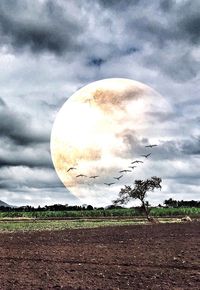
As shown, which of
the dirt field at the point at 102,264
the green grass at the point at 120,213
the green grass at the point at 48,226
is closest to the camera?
the dirt field at the point at 102,264

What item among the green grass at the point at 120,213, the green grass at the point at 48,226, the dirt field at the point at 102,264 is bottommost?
the dirt field at the point at 102,264

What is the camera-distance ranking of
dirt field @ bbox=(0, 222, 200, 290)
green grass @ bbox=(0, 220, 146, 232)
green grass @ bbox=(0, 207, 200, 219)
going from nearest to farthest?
1. dirt field @ bbox=(0, 222, 200, 290)
2. green grass @ bbox=(0, 220, 146, 232)
3. green grass @ bbox=(0, 207, 200, 219)

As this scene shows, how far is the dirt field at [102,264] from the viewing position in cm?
1420

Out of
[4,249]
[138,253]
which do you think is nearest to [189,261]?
[138,253]

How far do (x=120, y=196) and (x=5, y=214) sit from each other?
47.3 metres

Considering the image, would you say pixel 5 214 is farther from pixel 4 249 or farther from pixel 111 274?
pixel 111 274

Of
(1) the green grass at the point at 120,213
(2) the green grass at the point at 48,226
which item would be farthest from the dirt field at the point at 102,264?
(1) the green grass at the point at 120,213

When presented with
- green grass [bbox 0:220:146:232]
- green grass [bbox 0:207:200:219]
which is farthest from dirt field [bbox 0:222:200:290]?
green grass [bbox 0:207:200:219]

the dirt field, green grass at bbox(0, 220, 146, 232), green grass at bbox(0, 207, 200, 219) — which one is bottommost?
the dirt field

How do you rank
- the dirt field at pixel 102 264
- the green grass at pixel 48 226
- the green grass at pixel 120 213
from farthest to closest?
the green grass at pixel 120 213 → the green grass at pixel 48 226 → the dirt field at pixel 102 264

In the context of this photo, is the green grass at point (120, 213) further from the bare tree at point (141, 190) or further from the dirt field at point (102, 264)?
the dirt field at point (102, 264)

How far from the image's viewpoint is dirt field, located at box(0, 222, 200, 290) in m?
14.2

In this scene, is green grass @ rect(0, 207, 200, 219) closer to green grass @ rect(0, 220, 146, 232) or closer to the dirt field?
green grass @ rect(0, 220, 146, 232)

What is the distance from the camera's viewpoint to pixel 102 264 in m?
17.0
